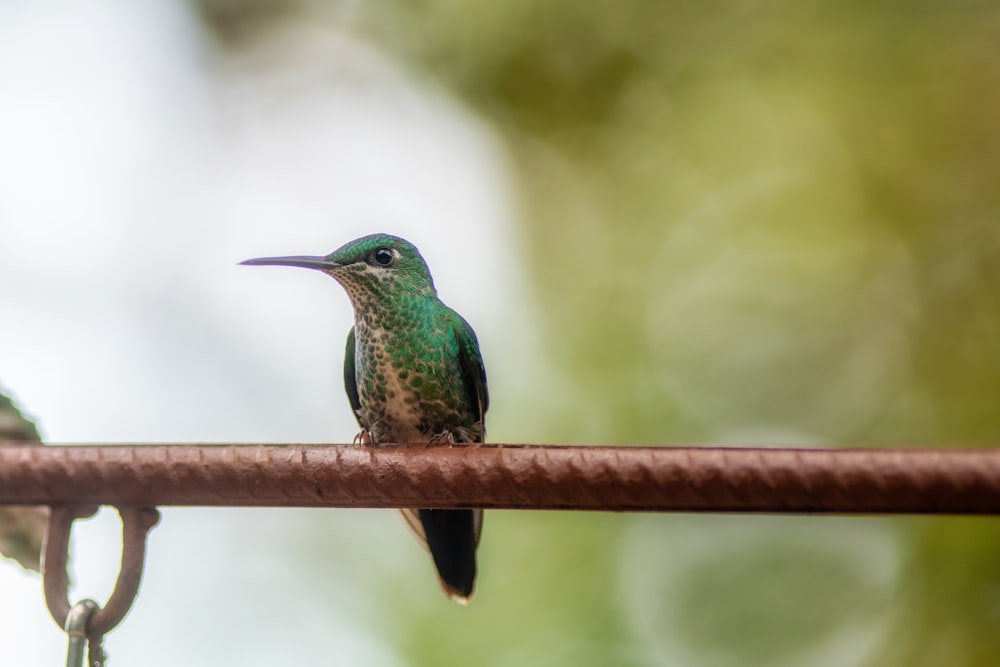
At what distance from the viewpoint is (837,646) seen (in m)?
6.75

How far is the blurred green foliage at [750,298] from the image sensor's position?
6844 millimetres

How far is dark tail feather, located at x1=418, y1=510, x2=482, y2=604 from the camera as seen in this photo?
3.83m

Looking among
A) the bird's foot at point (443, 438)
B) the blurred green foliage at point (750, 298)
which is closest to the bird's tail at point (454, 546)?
the bird's foot at point (443, 438)

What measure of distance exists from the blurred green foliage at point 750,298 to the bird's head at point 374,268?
122 inches

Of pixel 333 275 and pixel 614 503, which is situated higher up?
pixel 333 275

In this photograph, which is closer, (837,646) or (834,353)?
(837,646)

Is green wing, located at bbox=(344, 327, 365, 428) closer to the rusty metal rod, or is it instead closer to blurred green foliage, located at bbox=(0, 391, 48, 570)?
blurred green foliage, located at bbox=(0, 391, 48, 570)

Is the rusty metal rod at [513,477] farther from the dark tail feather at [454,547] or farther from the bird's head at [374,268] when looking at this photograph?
the bird's head at [374,268]

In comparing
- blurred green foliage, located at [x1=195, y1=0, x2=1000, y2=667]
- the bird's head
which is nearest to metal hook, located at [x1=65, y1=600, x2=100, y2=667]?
the bird's head

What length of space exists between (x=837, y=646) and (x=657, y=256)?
3.23 m

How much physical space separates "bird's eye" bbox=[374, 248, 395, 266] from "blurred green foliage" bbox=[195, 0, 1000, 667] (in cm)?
314

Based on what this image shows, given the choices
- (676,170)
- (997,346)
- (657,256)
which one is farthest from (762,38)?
(997,346)

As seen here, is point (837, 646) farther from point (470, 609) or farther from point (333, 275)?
point (333, 275)

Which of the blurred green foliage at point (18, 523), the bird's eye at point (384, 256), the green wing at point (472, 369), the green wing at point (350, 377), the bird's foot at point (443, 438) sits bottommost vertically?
the blurred green foliage at point (18, 523)
